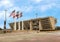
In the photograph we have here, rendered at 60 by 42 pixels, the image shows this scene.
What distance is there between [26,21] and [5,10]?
176 feet

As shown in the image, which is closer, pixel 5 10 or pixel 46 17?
pixel 5 10

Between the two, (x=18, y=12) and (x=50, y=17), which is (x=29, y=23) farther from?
(x=18, y=12)

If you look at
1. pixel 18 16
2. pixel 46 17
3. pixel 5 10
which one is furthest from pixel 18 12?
pixel 46 17

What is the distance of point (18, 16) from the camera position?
9694cm

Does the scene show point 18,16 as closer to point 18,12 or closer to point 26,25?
point 18,12

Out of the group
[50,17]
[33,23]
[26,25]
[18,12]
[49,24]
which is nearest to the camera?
[18,12]

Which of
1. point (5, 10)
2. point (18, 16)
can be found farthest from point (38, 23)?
point (5, 10)

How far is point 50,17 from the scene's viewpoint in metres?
119

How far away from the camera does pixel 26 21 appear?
450ft

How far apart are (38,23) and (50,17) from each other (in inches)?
602

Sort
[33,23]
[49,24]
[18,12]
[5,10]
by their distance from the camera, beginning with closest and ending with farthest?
[5,10], [18,12], [49,24], [33,23]

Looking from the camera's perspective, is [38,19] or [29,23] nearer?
[38,19]

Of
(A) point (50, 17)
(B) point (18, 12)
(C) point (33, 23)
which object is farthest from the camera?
(C) point (33, 23)

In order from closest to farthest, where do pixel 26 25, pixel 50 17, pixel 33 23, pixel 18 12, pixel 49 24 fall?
1. pixel 18 12
2. pixel 50 17
3. pixel 49 24
4. pixel 33 23
5. pixel 26 25
